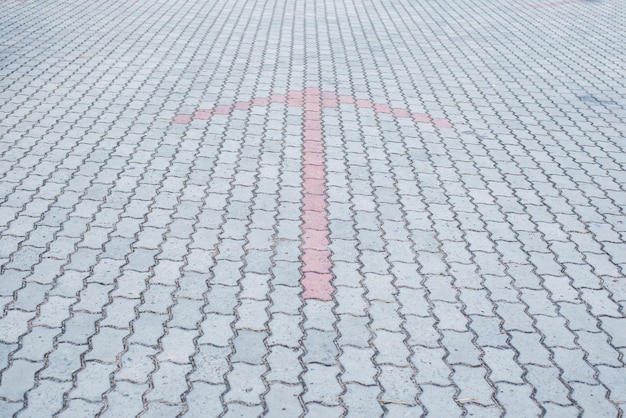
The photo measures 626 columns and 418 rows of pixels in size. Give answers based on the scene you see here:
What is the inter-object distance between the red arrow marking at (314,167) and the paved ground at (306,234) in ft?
0.08

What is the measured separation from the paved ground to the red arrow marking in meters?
0.02

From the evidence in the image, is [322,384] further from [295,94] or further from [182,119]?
[295,94]

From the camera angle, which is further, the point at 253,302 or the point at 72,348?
the point at 253,302

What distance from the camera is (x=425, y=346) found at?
4375mm

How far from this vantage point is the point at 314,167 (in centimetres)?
688

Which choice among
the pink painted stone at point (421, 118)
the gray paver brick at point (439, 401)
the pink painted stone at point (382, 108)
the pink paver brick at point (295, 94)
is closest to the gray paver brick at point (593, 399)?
the gray paver brick at point (439, 401)

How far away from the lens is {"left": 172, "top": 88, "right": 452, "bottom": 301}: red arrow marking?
508 centimetres

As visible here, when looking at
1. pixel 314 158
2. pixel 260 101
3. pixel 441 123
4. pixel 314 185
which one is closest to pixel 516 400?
pixel 314 185

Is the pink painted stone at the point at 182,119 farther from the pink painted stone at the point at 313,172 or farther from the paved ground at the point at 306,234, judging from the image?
the pink painted stone at the point at 313,172

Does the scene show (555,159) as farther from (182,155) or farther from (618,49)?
(618,49)

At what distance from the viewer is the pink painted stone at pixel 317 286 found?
4.83 m

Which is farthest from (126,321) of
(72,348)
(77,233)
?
(77,233)

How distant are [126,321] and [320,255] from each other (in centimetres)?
158

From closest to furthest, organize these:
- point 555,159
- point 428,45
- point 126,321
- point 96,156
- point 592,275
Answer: point 126,321 → point 592,275 → point 96,156 → point 555,159 → point 428,45
